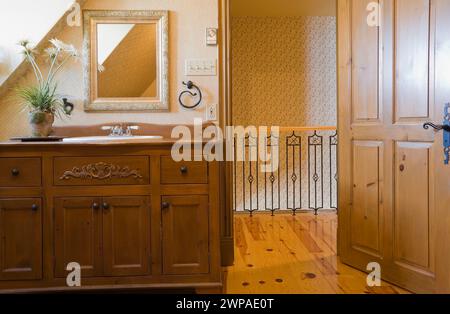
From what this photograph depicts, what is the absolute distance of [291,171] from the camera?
16.4 feet

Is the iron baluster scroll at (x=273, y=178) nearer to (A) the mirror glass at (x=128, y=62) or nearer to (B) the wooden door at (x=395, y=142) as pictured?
(B) the wooden door at (x=395, y=142)

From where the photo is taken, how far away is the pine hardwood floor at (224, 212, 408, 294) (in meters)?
2.11

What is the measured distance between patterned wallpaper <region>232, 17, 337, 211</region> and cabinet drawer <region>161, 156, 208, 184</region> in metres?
3.05

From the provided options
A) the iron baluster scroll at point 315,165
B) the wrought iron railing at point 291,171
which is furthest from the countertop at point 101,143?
the iron baluster scroll at point 315,165

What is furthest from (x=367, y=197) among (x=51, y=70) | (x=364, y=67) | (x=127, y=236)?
(x=51, y=70)

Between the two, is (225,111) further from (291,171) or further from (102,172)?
→ (291,171)

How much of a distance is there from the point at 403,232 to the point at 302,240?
1.12 metres

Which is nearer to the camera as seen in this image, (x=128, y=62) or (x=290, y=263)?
(x=128, y=62)

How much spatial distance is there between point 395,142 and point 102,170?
162cm

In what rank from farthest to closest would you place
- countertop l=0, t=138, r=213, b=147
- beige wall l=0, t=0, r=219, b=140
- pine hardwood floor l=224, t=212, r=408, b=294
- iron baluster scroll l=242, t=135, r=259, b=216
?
iron baluster scroll l=242, t=135, r=259, b=216 < beige wall l=0, t=0, r=219, b=140 < pine hardwood floor l=224, t=212, r=408, b=294 < countertop l=0, t=138, r=213, b=147

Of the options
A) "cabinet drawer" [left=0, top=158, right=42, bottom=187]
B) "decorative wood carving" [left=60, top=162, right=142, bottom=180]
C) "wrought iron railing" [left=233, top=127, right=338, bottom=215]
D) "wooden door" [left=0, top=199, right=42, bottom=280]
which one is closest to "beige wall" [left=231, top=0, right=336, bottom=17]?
"wrought iron railing" [left=233, top=127, right=338, bottom=215]

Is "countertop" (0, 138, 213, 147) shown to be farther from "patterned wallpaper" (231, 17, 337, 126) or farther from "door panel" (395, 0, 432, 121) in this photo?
"patterned wallpaper" (231, 17, 337, 126)

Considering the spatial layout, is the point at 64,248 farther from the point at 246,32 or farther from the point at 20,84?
the point at 246,32

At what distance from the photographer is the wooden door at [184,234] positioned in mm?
1866
